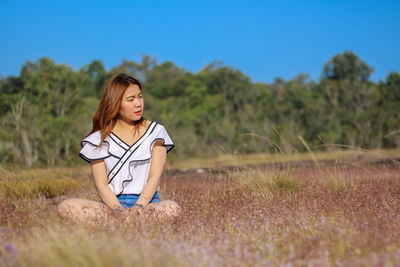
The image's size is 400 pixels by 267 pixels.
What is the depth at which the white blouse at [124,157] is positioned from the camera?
3820 mm

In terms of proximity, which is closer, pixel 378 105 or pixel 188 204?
pixel 188 204

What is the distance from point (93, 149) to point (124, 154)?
0.30 meters

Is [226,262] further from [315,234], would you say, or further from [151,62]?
[151,62]

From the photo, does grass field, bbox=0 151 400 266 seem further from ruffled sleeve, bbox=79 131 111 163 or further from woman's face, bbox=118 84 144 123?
woman's face, bbox=118 84 144 123

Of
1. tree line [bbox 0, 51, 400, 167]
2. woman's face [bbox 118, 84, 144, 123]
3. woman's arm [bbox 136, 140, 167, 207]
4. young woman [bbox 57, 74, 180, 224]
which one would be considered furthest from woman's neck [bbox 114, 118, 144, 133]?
tree line [bbox 0, 51, 400, 167]

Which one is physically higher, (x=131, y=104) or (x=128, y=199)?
(x=131, y=104)

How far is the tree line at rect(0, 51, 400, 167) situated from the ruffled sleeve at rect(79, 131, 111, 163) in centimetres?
1133

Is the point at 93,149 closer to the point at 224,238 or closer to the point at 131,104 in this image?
the point at 131,104

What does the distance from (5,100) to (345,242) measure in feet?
77.4

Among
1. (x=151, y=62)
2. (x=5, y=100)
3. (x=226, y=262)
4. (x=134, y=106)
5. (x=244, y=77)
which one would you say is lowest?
(x=226, y=262)

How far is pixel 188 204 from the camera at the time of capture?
4.54m

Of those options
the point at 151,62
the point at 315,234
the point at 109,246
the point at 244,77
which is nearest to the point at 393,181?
the point at 315,234

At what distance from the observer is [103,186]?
12.2 feet

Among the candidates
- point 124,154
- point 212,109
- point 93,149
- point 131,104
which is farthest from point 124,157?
point 212,109
